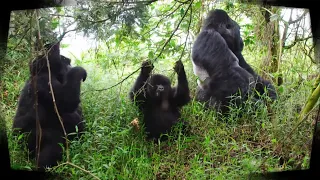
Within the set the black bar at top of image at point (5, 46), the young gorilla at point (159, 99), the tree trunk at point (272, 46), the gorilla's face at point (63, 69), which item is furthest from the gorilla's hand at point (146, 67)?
the tree trunk at point (272, 46)

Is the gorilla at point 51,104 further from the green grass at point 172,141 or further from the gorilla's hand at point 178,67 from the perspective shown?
the gorilla's hand at point 178,67

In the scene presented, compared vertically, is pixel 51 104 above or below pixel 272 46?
below

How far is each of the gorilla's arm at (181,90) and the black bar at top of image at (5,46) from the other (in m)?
0.48

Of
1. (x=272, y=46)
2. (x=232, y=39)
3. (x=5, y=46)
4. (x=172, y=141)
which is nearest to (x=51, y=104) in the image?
(x=5, y=46)

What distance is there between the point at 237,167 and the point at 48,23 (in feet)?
3.89

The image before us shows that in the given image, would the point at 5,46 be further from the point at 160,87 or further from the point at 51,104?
the point at 160,87

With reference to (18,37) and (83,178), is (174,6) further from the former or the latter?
(83,178)

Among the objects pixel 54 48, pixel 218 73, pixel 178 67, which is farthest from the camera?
pixel 218 73

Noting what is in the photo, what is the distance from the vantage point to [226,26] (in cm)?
183

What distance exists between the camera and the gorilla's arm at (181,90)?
5.84 ft

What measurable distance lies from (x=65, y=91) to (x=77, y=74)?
11cm

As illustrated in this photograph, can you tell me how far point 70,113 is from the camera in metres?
1.68

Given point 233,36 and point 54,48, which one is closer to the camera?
point 54,48

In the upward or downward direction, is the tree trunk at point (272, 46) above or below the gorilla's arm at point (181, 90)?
above
